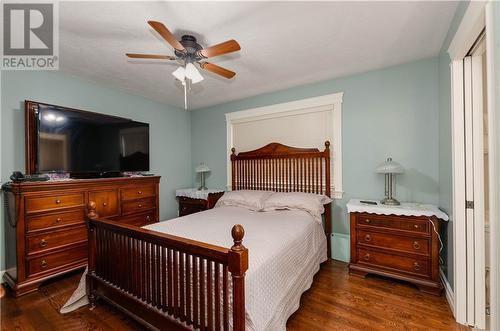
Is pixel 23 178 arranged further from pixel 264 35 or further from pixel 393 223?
pixel 393 223

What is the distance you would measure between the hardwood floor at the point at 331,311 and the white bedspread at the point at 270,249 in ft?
0.63

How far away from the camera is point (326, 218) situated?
2971 millimetres

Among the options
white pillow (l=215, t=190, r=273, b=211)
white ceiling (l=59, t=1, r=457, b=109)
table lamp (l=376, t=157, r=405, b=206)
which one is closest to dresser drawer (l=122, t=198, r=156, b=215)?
white pillow (l=215, t=190, r=273, b=211)

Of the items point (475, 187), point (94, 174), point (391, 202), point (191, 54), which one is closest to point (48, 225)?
point (94, 174)

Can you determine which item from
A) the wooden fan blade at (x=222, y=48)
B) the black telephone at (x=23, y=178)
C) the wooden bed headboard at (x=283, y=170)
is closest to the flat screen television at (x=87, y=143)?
the black telephone at (x=23, y=178)

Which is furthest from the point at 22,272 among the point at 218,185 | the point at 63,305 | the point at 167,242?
the point at 218,185

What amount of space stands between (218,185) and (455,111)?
132 inches

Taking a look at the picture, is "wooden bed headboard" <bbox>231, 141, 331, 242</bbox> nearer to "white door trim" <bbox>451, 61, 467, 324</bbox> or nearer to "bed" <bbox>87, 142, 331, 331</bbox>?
"bed" <bbox>87, 142, 331, 331</bbox>

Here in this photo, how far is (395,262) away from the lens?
2268 millimetres

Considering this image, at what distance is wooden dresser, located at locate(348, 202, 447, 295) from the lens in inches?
82.8

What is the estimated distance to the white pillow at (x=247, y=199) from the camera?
2951mm

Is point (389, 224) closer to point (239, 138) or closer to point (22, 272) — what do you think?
point (239, 138)

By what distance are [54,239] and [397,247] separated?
362 centimetres

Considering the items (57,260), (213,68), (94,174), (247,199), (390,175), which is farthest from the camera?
(247,199)
